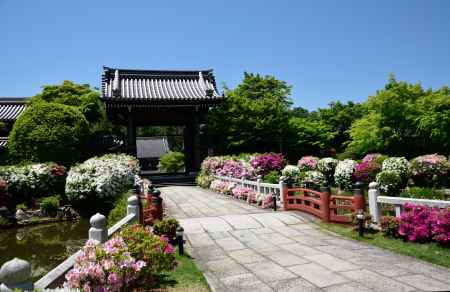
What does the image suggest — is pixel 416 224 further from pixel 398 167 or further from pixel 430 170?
pixel 430 170

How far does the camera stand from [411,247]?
24.0 ft

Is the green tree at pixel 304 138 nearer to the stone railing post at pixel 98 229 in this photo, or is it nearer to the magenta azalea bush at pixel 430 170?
the magenta azalea bush at pixel 430 170

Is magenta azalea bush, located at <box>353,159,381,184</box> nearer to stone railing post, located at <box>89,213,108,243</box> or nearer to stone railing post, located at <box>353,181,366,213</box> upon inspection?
stone railing post, located at <box>353,181,366,213</box>

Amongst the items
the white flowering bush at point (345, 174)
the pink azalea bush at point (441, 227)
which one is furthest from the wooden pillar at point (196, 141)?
the pink azalea bush at point (441, 227)

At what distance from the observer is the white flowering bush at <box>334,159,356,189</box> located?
16.1 metres

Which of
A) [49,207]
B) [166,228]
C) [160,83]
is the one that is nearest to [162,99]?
[160,83]

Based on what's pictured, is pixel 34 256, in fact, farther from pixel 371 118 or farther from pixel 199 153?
pixel 371 118

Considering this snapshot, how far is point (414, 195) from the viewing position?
11.6m

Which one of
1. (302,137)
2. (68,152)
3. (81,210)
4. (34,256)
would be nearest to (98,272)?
(34,256)

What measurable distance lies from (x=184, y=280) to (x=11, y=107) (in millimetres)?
28258

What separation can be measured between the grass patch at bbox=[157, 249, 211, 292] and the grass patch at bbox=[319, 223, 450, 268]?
4127mm

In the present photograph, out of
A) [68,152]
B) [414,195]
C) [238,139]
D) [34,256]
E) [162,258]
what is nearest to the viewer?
[162,258]

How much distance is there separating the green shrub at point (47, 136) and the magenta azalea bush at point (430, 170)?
16.4m

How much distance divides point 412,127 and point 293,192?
11.2 metres
